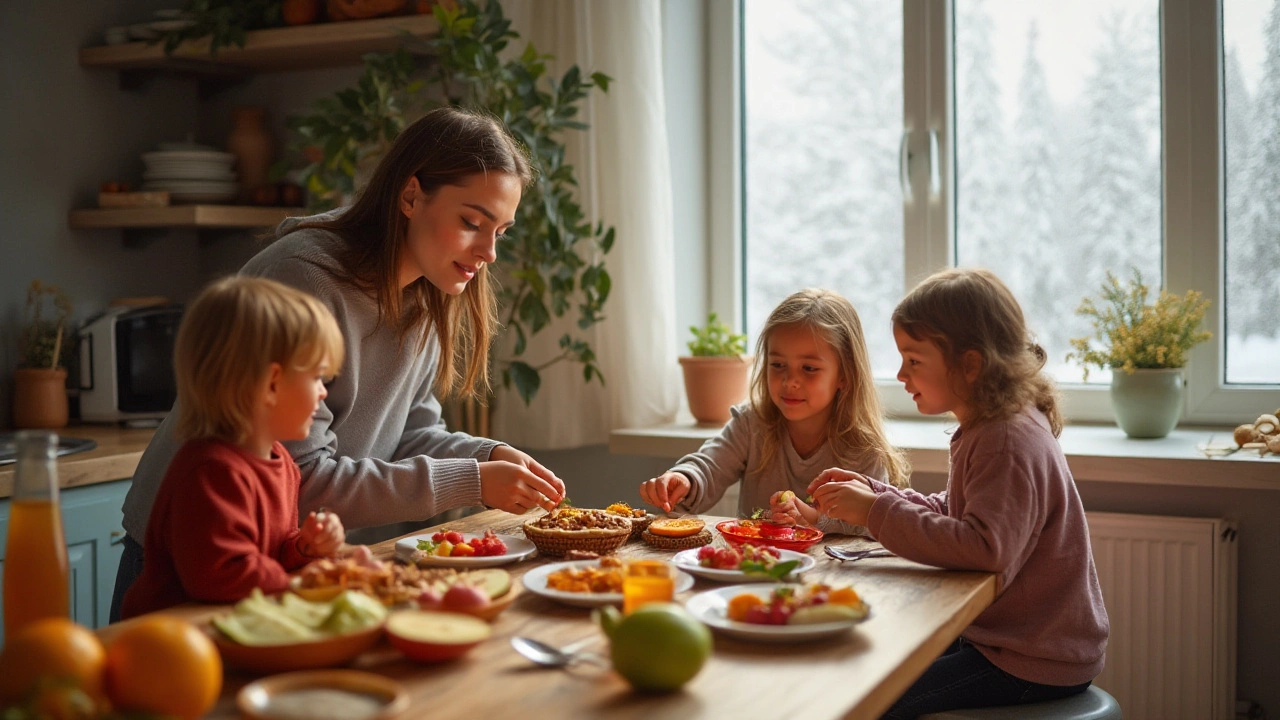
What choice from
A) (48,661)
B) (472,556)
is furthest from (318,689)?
(472,556)

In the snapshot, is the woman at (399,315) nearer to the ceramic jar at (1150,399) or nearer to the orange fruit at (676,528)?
the orange fruit at (676,528)

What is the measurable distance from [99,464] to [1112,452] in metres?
2.32

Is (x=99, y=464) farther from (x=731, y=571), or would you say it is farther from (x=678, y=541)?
(x=731, y=571)

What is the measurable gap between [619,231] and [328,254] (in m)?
1.40

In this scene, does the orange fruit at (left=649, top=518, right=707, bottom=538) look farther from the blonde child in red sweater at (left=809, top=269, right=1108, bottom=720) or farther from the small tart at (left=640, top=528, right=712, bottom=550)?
the blonde child in red sweater at (left=809, top=269, right=1108, bottom=720)

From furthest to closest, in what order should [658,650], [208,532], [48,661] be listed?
[208,532] → [658,650] → [48,661]

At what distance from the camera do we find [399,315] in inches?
74.0

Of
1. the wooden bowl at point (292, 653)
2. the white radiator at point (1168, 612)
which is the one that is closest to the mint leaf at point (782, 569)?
the wooden bowl at point (292, 653)

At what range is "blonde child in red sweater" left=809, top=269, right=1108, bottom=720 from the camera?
5.30 ft

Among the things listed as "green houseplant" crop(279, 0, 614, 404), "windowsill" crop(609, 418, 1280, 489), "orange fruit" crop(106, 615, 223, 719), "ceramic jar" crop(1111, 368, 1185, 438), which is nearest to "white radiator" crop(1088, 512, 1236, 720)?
"windowsill" crop(609, 418, 1280, 489)

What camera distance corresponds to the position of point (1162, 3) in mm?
2861

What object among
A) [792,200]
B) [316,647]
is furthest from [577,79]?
[316,647]

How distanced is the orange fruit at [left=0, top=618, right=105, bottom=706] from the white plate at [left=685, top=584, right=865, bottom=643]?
25.3 inches

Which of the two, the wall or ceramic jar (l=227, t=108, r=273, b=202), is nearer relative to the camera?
the wall
